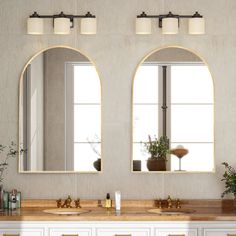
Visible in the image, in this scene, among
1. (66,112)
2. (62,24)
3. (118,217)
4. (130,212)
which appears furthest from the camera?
(66,112)

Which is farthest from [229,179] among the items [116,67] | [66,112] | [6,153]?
[6,153]

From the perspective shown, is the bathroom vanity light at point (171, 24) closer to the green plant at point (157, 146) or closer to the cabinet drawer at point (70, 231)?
the green plant at point (157, 146)

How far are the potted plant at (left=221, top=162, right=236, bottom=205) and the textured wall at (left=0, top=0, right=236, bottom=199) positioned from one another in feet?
0.21

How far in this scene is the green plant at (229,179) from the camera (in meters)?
6.67

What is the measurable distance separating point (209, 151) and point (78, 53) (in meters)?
1.27

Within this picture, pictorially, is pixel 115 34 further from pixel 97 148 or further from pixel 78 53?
pixel 97 148

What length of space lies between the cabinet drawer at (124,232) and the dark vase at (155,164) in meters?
0.64

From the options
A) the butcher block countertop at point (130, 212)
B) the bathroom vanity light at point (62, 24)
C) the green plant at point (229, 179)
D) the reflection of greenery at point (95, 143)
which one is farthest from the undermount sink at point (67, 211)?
the bathroom vanity light at point (62, 24)

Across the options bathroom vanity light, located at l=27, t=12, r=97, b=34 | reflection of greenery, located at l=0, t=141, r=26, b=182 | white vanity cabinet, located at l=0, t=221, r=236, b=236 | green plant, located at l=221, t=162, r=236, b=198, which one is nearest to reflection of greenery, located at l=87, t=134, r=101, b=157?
reflection of greenery, located at l=0, t=141, r=26, b=182

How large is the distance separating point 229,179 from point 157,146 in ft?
2.03

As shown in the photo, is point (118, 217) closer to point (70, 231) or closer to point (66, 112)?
point (70, 231)

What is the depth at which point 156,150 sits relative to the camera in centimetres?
691

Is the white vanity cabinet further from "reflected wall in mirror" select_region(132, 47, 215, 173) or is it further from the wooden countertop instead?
"reflected wall in mirror" select_region(132, 47, 215, 173)

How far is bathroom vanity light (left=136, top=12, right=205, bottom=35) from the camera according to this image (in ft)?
22.3
